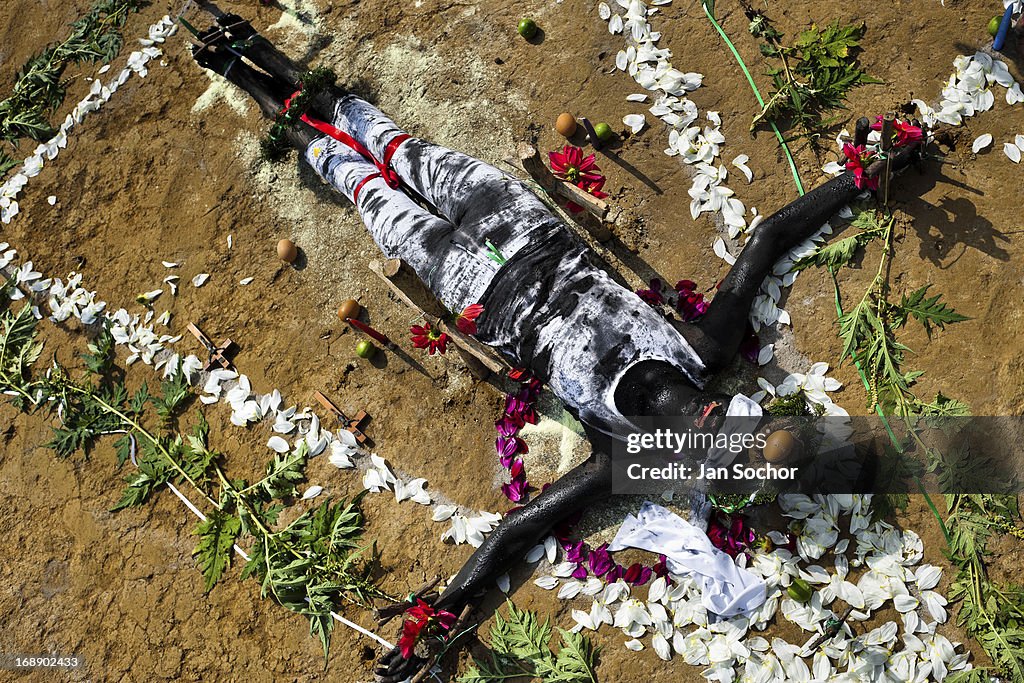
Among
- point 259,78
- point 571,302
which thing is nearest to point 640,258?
point 571,302

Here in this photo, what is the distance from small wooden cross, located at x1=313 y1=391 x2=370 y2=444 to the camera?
4.89 m

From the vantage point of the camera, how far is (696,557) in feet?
13.8

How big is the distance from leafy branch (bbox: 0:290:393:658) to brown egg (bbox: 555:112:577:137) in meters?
2.82

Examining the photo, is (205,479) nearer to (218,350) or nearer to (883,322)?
(218,350)

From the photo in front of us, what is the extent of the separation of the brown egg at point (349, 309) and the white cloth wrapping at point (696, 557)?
2.31 m

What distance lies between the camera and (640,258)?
4.90 m

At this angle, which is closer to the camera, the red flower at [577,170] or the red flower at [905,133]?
the red flower at [905,133]

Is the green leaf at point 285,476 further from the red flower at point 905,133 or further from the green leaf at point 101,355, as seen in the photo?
the red flower at point 905,133

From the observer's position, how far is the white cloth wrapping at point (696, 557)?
4.13 m

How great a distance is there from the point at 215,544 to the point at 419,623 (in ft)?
5.18

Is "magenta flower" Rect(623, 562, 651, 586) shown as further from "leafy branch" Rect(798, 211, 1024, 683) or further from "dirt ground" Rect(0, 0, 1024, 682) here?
"leafy branch" Rect(798, 211, 1024, 683)

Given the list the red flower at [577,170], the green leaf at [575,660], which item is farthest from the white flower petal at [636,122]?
the green leaf at [575,660]

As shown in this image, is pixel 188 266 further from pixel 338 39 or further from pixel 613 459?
pixel 613 459

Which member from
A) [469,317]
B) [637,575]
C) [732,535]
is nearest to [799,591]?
[732,535]
